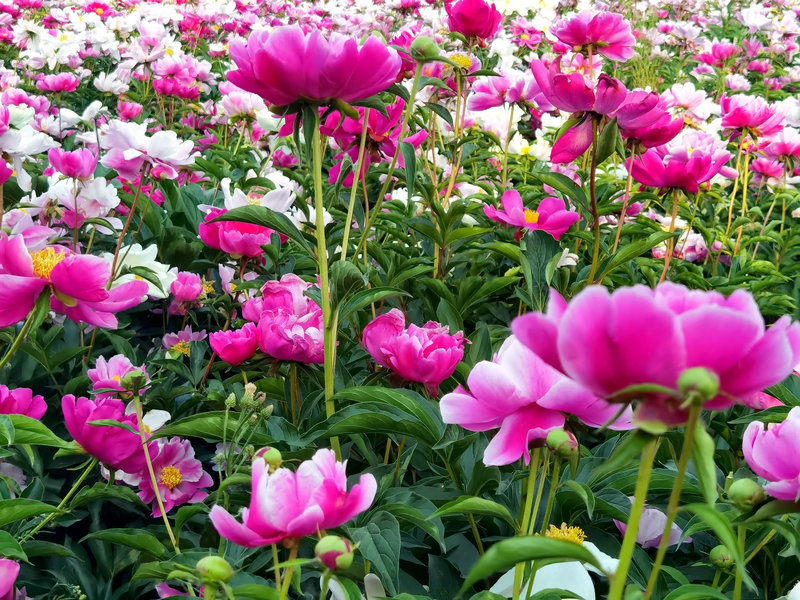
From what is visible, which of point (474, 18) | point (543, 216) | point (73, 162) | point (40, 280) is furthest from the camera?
point (474, 18)

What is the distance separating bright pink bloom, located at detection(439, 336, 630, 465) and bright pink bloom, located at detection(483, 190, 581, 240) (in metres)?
0.81

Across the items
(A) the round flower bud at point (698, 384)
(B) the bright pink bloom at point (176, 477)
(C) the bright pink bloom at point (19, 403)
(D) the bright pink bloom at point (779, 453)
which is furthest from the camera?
(B) the bright pink bloom at point (176, 477)

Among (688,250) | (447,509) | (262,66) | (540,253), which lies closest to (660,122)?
(540,253)

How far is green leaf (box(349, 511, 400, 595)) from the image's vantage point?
73cm

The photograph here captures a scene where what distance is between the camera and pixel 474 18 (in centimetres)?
158

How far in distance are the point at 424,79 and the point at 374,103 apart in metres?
0.18

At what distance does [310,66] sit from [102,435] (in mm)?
508

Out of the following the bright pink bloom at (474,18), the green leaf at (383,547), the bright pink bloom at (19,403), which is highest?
the bright pink bloom at (474,18)

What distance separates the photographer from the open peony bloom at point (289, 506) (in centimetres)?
53

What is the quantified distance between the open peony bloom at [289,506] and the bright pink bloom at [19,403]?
0.55 metres

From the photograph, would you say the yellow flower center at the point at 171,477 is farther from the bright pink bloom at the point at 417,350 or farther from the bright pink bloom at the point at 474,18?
the bright pink bloom at the point at 474,18

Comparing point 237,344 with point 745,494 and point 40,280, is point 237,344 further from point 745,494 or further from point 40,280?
point 745,494

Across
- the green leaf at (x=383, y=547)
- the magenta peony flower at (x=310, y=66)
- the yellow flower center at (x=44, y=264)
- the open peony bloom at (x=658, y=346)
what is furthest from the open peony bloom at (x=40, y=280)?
the open peony bloom at (x=658, y=346)

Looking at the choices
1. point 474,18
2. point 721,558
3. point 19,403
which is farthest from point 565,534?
point 474,18
